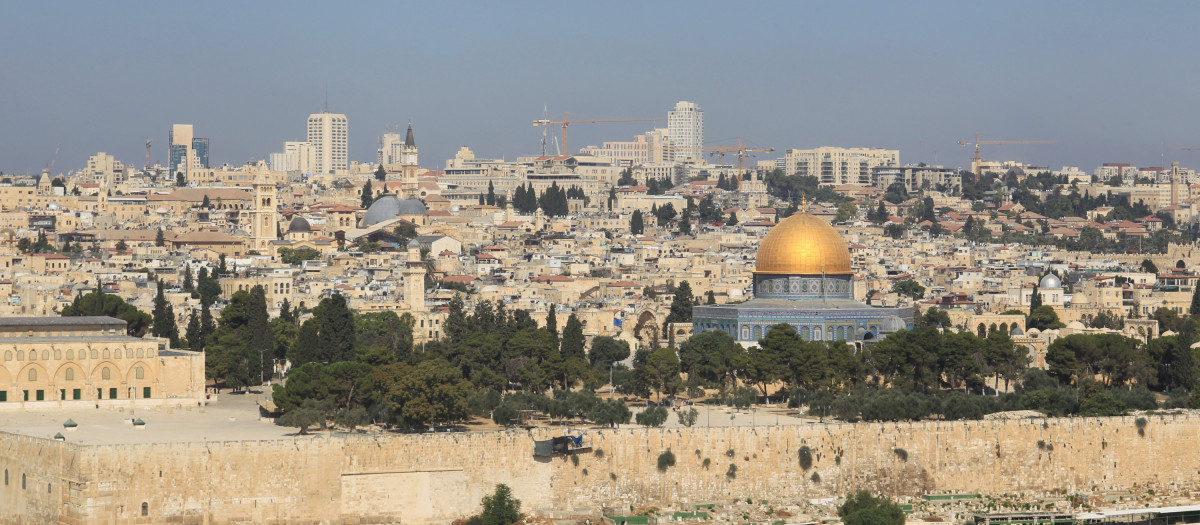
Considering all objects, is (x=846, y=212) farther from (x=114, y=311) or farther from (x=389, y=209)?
(x=114, y=311)

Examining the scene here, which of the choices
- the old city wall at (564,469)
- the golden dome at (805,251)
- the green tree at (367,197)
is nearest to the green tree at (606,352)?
the golden dome at (805,251)

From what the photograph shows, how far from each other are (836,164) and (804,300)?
11643cm

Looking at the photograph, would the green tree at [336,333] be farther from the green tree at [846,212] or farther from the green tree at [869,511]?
the green tree at [846,212]

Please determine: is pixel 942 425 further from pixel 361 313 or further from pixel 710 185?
pixel 710 185

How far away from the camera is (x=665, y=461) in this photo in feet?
142

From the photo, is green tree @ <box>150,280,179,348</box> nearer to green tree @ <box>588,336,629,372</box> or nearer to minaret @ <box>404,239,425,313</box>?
green tree @ <box>588,336,629,372</box>

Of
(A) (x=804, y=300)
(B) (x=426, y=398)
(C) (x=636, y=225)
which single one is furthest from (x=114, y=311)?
(C) (x=636, y=225)

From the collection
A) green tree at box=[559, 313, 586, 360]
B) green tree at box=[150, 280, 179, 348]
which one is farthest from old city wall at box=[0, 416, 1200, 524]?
green tree at box=[150, 280, 179, 348]

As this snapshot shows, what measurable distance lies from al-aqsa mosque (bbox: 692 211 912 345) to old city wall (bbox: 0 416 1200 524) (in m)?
15.6

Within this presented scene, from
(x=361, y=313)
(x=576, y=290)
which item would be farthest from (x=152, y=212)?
(x=361, y=313)

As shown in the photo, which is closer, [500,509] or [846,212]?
[500,509]

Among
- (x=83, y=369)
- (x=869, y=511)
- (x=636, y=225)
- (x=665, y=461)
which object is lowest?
(x=869, y=511)

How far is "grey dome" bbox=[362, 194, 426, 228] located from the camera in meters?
118

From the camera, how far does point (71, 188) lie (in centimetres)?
13762
